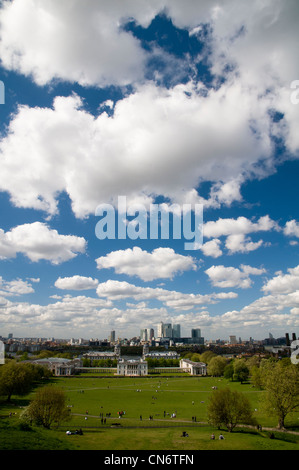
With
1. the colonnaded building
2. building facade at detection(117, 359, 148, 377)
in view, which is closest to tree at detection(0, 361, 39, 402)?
the colonnaded building

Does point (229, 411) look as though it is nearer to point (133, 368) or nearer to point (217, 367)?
point (217, 367)

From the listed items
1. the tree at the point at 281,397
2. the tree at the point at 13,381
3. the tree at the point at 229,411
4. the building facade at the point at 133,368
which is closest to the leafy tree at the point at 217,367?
the building facade at the point at 133,368

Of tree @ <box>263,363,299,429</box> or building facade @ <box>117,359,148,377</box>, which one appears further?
building facade @ <box>117,359,148,377</box>

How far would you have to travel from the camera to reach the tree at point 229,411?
3628 centimetres

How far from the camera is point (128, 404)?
194ft

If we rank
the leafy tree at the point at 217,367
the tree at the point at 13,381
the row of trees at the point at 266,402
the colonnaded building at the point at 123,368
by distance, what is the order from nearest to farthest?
the row of trees at the point at 266,402 < the tree at the point at 13,381 < the leafy tree at the point at 217,367 < the colonnaded building at the point at 123,368

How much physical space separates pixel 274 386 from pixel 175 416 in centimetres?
1583

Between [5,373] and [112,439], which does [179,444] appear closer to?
[112,439]

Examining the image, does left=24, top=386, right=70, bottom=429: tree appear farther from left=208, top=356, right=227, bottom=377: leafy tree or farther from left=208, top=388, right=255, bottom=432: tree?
left=208, top=356, right=227, bottom=377: leafy tree

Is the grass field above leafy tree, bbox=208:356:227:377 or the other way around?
above

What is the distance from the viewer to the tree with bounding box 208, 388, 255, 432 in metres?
36.3

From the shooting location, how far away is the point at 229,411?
120 ft

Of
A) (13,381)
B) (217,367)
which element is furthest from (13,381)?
(217,367)

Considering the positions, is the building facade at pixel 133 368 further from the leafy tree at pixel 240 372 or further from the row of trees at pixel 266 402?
the row of trees at pixel 266 402
